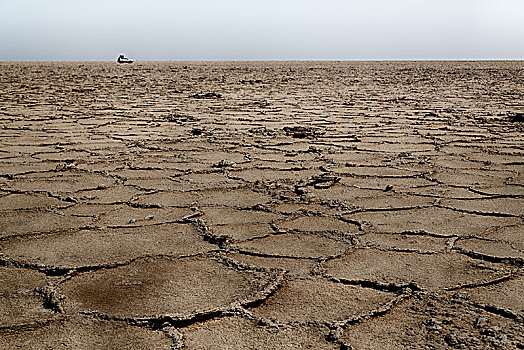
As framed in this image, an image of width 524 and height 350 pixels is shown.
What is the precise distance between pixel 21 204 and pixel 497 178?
76.5 inches

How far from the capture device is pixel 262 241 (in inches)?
64.3

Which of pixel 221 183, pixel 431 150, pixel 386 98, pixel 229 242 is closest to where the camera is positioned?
pixel 229 242

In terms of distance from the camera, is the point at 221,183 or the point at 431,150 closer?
the point at 221,183

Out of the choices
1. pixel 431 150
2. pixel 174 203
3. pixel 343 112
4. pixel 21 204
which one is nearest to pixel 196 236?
pixel 174 203

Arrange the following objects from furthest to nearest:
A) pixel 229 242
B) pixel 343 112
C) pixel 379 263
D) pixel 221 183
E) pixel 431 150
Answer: pixel 343 112 < pixel 431 150 < pixel 221 183 < pixel 229 242 < pixel 379 263

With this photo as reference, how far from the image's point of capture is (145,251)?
154 cm

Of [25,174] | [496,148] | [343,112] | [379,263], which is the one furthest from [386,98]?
[379,263]

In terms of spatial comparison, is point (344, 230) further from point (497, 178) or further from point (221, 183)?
point (497, 178)

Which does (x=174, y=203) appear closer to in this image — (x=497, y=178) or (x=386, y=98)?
(x=497, y=178)

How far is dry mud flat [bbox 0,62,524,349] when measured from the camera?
44.8 inches

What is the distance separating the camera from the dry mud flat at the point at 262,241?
114 cm

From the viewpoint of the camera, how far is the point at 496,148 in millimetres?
3080

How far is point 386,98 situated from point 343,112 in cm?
166

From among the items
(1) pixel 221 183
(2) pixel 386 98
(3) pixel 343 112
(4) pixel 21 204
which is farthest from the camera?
(2) pixel 386 98
